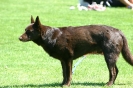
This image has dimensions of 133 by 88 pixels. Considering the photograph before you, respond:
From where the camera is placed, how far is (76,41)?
7973 mm

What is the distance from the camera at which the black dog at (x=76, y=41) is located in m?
7.88

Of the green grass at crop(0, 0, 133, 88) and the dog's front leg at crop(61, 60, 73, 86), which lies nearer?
the dog's front leg at crop(61, 60, 73, 86)

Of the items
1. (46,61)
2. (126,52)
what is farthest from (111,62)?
(46,61)

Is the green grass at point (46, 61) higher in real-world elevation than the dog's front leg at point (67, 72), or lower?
lower

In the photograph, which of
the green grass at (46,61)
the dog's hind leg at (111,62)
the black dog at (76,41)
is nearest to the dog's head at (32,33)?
the black dog at (76,41)

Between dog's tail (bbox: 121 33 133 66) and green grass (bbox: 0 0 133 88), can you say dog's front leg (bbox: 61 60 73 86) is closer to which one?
green grass (bbox: 0 0 133 88)

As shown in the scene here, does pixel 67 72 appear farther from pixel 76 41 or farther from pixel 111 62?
pixel 111 62

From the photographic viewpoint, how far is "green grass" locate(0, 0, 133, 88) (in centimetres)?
834

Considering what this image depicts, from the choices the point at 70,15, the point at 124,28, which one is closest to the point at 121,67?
the point at 124,28

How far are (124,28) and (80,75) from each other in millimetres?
8335

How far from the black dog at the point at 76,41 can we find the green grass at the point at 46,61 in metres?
0.47

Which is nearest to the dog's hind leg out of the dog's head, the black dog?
the black dog

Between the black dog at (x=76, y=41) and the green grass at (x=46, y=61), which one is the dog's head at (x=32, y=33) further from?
the green grass at (x=46, y=61)

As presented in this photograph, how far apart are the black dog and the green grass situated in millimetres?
472
